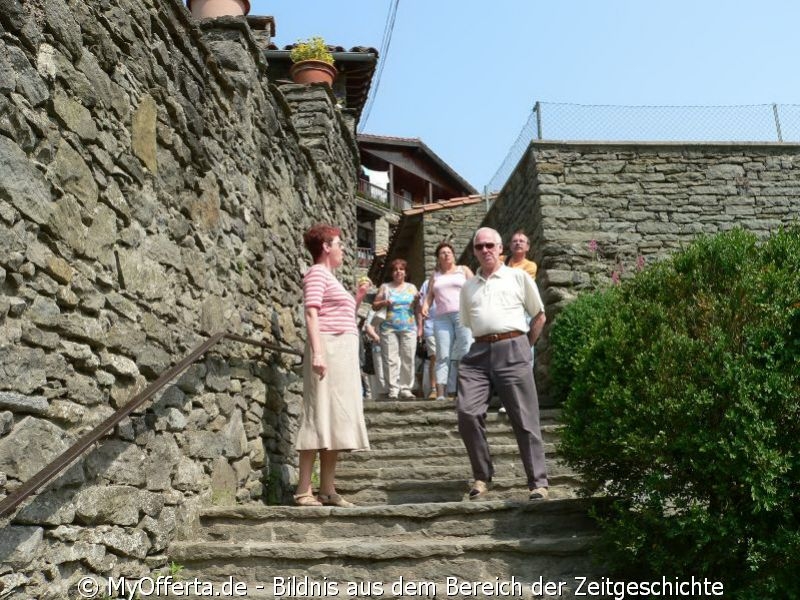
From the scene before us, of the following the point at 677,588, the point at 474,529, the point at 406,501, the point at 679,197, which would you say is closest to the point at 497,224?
the point at 679,197

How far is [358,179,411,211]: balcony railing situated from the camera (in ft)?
89.5

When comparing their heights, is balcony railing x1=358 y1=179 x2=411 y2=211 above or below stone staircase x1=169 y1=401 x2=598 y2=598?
above

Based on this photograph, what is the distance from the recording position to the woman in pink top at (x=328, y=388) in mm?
4109

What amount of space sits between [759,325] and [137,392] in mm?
2579

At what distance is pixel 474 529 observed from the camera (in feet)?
12.1

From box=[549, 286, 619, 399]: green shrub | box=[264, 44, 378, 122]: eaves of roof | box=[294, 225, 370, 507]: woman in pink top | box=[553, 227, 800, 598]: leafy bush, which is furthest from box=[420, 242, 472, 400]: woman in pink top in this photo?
box=[264, 44, 378, 122]: eaves of roof

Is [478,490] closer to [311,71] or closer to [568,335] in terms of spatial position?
[568,335]

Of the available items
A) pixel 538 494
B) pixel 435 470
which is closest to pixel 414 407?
pixel 435 470

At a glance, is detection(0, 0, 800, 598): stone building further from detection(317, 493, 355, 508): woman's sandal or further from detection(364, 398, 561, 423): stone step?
detection(364, 398, 561, 423): stone step

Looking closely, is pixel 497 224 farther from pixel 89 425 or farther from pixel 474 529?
pixel 89 425

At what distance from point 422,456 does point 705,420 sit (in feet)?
8.46

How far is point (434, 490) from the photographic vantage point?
4.58 metres

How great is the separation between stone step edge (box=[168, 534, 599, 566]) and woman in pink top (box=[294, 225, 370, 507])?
68cm

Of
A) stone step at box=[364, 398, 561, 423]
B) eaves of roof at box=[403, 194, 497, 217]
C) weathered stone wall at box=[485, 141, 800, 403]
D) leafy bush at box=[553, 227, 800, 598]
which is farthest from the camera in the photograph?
eaves of roof at box=[403, 194, 497, 217]
